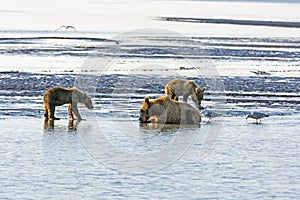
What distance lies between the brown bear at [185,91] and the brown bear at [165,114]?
7.87 ft

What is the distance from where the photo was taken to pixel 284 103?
1944 cm

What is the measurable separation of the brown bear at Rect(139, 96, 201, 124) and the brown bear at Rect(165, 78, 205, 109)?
7.87ft

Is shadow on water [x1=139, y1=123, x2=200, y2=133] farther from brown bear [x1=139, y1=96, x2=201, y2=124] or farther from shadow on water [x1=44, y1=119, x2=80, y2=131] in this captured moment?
shadow on water [x1=44, y1=119, x2=80, y2=131]

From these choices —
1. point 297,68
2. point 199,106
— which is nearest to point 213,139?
point 199,106

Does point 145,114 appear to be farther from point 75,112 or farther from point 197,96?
point 197,96

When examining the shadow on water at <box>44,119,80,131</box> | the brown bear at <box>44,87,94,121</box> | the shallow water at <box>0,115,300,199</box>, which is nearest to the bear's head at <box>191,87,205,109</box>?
the brown bear at <box>44,87,94,121</box>

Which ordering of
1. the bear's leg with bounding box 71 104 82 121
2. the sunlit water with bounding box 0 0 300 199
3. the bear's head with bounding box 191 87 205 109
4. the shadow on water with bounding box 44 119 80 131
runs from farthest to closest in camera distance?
the bear's head with bounding box 191 87 205 109 < the bear's leg with bounding box 71 104 82 121 < the shadow on water with bounding box 44 119 80 131 < the sunlit water with bounding box 0 0 300 199

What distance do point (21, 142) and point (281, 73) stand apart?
14.4m

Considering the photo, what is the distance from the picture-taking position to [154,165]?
1195 centimetres

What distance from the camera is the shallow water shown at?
10352 millimetres

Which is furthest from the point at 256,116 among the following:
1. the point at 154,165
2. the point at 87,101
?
the point at 154,165

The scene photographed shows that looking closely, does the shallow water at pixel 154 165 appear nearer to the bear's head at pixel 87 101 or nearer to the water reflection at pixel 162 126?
the water reflection at pixel 162 126

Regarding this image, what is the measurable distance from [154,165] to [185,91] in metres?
7.06

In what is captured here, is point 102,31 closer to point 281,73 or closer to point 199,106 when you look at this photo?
point 281,73
